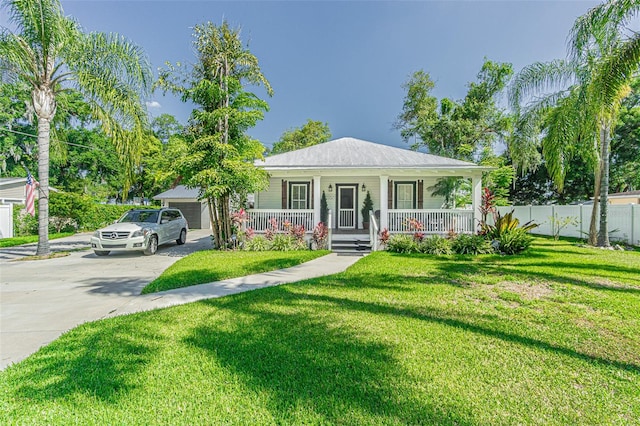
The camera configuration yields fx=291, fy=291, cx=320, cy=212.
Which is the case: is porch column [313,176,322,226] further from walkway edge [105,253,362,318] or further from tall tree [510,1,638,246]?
tall tree [510,1,638,246]

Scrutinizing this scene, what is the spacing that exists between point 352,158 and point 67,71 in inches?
436

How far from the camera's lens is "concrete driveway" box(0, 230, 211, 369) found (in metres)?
3.90

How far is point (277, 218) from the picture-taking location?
12.1 m

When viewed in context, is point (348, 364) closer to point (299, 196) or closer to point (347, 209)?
point (299, 196)

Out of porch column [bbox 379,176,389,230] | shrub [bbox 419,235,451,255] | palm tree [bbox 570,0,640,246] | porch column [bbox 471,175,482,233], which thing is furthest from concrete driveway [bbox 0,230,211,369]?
palm tree [bbox 570,0,640,246]

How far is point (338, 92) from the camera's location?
2705 centimetres

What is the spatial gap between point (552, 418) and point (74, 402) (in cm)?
386

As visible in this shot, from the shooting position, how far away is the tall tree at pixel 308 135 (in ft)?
106

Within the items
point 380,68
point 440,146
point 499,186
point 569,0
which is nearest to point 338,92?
point 380,68

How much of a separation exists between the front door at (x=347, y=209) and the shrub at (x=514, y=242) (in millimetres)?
6464

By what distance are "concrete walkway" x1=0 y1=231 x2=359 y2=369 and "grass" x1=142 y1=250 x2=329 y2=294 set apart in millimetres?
333

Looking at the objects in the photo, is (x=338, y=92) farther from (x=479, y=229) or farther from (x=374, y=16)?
(x=479, y=229)

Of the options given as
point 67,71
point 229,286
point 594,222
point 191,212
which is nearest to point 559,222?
point 594,222

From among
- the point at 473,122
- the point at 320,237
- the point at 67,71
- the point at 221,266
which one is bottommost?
the point at 221,266
